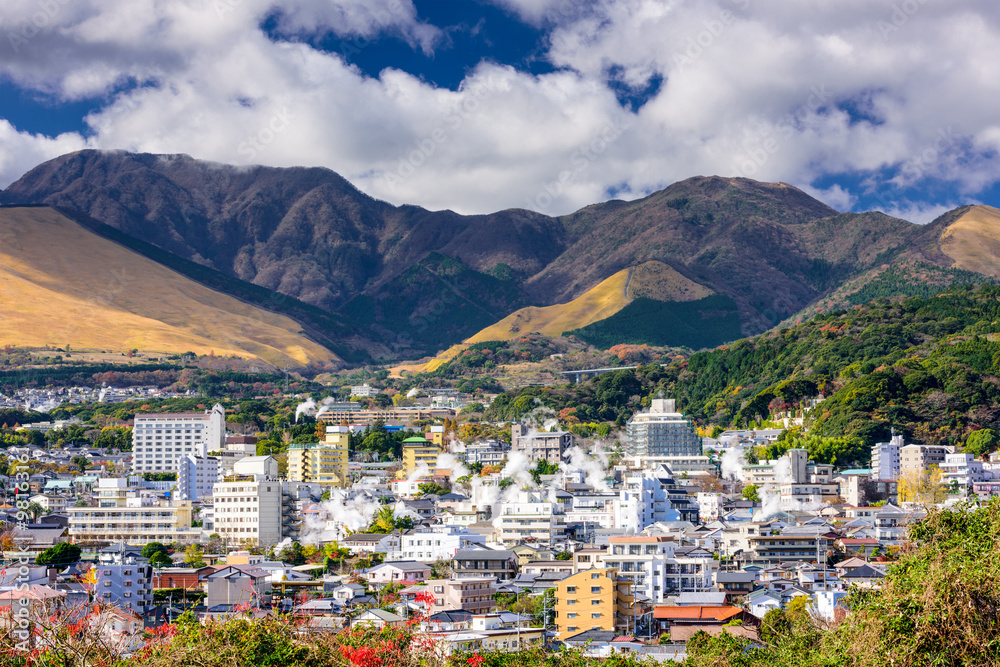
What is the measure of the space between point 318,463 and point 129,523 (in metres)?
22.3

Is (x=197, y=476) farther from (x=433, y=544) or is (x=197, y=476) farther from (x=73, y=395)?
(x=73, y=395)

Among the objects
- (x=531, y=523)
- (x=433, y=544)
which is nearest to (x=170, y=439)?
(x=531, y=523)

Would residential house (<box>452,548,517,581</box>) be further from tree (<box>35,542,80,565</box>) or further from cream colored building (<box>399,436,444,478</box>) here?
cream colored building (<box>399,436,444,478</box>)

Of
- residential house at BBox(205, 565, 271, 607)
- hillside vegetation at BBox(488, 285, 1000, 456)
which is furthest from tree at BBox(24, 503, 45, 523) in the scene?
hillside vegetation at BBox(488, 285, 1000, 456)

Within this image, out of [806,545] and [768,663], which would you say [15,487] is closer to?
[806,545]

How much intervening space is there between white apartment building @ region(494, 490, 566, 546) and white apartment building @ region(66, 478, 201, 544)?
17.5 meters

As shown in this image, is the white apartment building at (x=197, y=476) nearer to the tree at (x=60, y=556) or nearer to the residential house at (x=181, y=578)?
the tree at (x=60, y=556)

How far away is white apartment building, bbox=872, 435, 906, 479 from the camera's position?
8094 cm

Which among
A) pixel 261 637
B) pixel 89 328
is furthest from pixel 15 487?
pixel 89 328

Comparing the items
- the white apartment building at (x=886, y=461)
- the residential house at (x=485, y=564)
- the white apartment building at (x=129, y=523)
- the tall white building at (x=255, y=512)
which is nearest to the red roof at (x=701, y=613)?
the residential house at (x=485, y=564)

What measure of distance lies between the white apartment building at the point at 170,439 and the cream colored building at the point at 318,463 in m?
13.6

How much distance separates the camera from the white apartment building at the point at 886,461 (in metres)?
80.9

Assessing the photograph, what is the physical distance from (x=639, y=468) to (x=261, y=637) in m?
65.8

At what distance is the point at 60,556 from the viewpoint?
58688 mm
